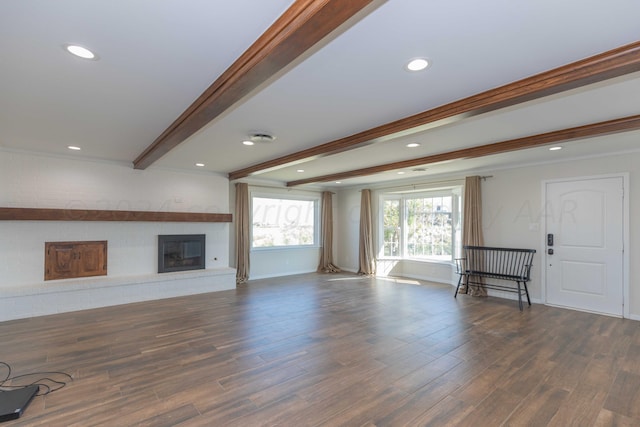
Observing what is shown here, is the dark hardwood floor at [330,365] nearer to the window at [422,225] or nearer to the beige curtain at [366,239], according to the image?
the window at [422,225]

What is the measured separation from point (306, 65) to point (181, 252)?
A: 510 cm

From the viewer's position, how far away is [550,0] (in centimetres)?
145

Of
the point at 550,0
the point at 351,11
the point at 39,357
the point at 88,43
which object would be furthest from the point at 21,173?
the point at 550,0

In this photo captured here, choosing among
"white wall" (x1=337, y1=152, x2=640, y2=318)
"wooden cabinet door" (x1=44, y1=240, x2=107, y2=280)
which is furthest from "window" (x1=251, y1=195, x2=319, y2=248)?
"white wall" (x1=337, y1=152, x2=640, y2=318)

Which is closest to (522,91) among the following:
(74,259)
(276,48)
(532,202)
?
(276,48)

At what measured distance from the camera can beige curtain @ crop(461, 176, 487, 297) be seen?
591 cm

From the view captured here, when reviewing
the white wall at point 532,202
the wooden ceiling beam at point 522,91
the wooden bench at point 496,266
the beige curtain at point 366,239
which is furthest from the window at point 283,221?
the wooden ceiling beam at point 522,91

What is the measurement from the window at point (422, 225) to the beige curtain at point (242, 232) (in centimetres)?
339

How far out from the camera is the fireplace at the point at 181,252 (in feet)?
19.2

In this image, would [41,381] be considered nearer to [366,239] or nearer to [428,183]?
[366,239]

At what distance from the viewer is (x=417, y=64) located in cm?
204

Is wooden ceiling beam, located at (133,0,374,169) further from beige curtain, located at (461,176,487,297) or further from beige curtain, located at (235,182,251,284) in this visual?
beige curtain, located at (461,176,487,297)

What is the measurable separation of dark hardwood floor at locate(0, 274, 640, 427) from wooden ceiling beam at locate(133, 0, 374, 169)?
7.41ft

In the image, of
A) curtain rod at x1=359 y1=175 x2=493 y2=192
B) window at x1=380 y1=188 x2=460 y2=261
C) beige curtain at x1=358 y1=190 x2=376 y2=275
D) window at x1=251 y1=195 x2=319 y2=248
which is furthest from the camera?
beige curtain at x1=358 y1=190 x2=376 y2=275
